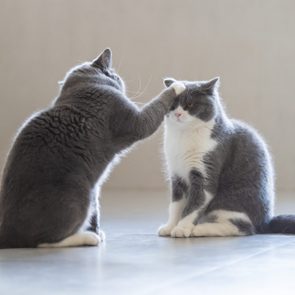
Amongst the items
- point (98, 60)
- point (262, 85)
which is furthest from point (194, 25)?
point (98, 60)

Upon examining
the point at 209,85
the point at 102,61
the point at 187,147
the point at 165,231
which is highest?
the point at 102,61

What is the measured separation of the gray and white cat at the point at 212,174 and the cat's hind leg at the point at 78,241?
449mm

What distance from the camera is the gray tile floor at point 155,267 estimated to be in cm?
229

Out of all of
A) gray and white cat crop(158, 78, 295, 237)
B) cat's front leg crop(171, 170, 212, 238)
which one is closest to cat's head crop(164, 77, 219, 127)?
gray and white cat crop(158, 78, 295, 237)

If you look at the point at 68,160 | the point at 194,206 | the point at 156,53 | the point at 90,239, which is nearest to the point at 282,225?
the point at 194,206

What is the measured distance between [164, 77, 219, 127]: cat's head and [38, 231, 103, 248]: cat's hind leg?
75cm

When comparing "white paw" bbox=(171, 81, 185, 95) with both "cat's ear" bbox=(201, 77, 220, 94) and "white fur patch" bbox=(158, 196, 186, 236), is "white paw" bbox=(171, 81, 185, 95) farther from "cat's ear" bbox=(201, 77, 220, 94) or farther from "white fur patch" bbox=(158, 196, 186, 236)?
"white fur patch" bbox=(158, 196, 186, 236)

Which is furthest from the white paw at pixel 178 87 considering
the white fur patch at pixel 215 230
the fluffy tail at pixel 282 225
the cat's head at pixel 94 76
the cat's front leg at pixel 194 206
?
the fluffy tail at pixel 282 225

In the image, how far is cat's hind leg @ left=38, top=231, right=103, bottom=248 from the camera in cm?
312

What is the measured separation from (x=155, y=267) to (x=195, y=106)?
3.80 ft

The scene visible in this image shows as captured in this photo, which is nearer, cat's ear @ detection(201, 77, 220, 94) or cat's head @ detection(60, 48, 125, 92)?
cat's head @ detection(60, 48, 125, 92)

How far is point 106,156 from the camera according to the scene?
3.30 m

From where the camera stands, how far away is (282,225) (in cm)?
362

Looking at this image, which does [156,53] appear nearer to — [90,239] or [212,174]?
[212,174]
